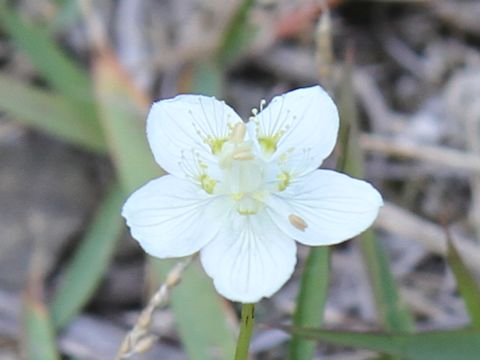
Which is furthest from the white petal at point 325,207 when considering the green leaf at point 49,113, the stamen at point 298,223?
the green leaf at point 49,113

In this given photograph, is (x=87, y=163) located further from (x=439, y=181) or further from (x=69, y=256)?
(x=439, y=181)

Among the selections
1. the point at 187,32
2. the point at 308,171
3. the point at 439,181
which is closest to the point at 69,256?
the point at 187,32

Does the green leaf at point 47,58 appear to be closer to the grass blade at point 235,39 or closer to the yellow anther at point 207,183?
the grass blade at point 235,39

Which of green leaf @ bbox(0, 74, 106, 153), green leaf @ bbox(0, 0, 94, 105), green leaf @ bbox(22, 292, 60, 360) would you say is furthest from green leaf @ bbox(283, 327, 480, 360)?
green leaf @ bbox(0, 0, 94, 105)

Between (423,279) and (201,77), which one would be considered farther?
(201,77)

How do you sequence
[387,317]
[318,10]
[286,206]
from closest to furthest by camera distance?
1. [286,206]
2. [387,317]
3. [318,10]

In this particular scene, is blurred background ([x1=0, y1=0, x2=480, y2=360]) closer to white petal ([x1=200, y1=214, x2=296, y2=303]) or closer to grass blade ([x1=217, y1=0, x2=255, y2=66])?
grass blade ([x1=217, y1=0, x2=255, y2=66])

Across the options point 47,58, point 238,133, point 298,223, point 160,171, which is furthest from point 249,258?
point 47,58

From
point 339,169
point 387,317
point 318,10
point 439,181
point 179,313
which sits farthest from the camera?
point 318,10
